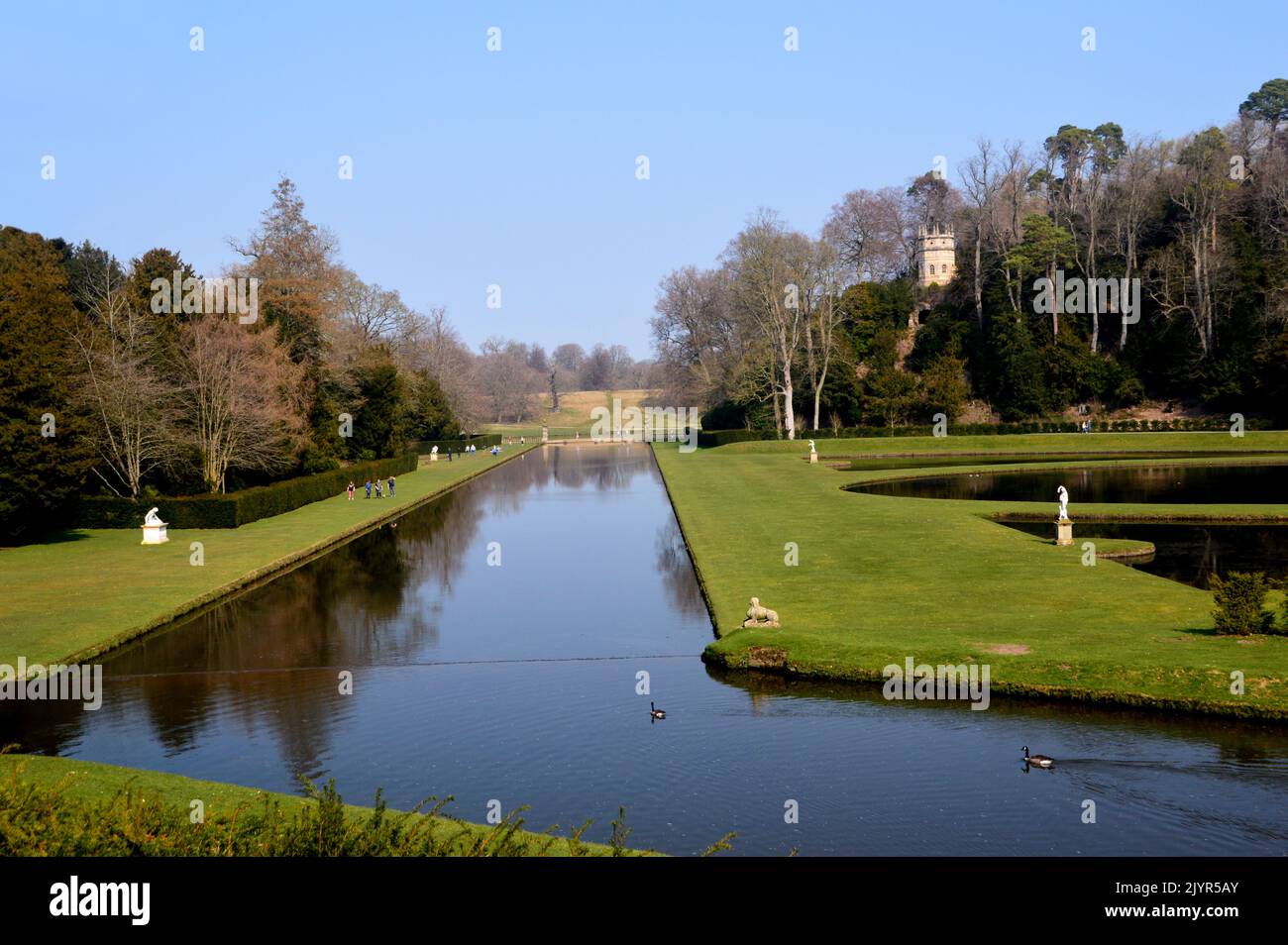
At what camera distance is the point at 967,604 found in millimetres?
25766

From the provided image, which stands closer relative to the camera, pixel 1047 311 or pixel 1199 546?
pixel 1199 546

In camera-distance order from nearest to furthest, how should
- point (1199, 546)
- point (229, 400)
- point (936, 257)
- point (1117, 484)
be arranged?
point (1199, 546) < point (229, 400) < point (1117, 484) < point (936, 257)

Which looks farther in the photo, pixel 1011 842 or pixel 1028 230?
pixel 1028 230

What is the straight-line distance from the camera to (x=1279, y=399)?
82.7m

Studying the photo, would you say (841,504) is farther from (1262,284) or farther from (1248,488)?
(1262,284)

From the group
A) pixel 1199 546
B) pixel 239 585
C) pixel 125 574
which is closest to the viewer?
pixel 239 585

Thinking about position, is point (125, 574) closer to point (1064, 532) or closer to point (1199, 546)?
point (1064, 532)

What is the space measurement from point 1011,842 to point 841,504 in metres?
34.7

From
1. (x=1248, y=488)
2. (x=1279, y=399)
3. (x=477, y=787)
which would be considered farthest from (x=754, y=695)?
(x=1279, y=399)

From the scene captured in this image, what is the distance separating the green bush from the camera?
849 inches

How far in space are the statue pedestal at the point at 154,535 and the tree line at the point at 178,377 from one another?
384 cm

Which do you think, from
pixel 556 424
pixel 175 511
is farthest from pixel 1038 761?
pixel 556 424

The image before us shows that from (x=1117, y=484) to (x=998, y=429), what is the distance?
37.5 metres

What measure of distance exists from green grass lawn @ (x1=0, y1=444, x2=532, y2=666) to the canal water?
129 cm
